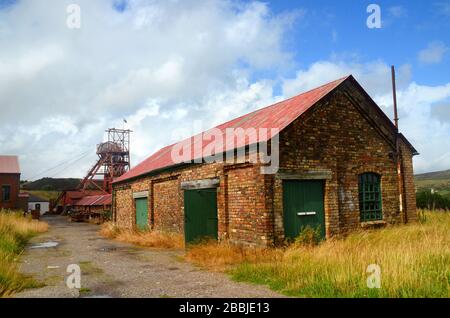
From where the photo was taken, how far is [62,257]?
37.9ft

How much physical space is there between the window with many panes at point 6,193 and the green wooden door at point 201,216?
1346 inches

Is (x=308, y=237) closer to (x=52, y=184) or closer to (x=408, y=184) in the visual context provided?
(x=408, y=184)

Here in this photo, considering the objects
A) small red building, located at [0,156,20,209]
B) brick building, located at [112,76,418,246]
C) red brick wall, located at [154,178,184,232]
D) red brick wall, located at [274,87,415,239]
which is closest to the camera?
brick building, located at [112,76,418,246]

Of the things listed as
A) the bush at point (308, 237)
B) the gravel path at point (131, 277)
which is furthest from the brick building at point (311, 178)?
the gravel path at point (131, 277)

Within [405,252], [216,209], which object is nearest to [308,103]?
[216,209]

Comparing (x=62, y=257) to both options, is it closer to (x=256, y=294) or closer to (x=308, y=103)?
(x=256, y=294)

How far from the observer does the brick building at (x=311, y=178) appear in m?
9.83

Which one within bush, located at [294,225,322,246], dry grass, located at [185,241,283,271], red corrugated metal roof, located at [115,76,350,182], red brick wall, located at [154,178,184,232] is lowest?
dry grass, located at [185,241,283,271]

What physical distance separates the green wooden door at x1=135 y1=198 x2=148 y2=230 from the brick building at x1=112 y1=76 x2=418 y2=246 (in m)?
4.14

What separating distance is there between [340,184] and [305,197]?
52.6 inches

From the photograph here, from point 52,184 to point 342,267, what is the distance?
9569 centimetres

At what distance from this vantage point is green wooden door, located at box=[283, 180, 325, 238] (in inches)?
389

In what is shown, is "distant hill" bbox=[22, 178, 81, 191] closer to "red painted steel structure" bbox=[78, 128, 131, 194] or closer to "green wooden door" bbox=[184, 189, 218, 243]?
"red painted steel structure" bbox=[78, 128, 131, 194]

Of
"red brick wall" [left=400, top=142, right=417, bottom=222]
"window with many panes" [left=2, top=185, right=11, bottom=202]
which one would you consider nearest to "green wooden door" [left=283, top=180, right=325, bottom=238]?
"red brick wall" [left=400, top=142, right=417, bottom=222]
